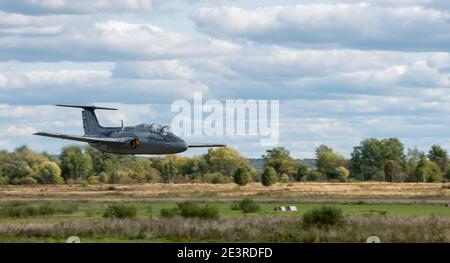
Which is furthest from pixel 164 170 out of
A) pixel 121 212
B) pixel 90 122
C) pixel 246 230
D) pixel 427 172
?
pixel 246 230

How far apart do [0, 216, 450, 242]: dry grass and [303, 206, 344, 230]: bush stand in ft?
1.85

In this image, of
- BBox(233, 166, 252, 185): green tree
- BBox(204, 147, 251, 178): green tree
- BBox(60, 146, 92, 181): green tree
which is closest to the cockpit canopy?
BBox(60, 146, 92, 181): green tree

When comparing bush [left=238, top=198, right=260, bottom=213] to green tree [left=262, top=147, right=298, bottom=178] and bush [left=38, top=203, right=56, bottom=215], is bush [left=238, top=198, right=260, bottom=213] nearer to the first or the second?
bush [left=38, top=203, right=56, bottom=215]

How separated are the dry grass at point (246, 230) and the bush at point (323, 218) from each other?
56cm

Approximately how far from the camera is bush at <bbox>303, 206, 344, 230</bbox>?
5241 centimetres

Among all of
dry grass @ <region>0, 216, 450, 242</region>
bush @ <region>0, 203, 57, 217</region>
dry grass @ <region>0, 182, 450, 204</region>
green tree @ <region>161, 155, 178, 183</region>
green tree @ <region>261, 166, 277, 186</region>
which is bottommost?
dry grass @ <region>0, 216, 450, 242</region>

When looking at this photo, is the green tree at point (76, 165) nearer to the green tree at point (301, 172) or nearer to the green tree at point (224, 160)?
the green tree at point (224, 160)

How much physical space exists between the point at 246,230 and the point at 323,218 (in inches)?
208

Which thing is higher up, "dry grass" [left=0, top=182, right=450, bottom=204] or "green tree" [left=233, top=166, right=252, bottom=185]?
"green tree" [left=233, top=166, right=252, bottom=185]

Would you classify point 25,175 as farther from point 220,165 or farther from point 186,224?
point 186,224

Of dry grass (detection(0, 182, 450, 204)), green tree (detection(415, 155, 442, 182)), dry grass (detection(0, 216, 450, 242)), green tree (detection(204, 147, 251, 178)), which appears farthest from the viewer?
green tree (detection(415, 155, 442, 182))
